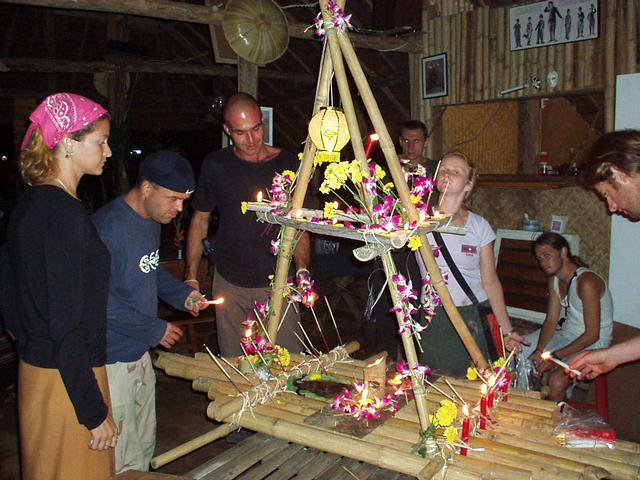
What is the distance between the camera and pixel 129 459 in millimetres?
2342

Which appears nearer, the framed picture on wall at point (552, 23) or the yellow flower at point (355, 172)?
the yellow flower at point (355, 172)

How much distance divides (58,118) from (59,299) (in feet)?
2.11

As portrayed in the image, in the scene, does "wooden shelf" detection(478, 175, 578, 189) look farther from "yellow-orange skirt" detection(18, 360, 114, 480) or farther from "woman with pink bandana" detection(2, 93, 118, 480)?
"yellow-orange skirt" detection(18, 360, 114, 480)

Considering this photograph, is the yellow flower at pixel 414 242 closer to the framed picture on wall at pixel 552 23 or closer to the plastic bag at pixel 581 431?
the plastic bag at pixel 581 431

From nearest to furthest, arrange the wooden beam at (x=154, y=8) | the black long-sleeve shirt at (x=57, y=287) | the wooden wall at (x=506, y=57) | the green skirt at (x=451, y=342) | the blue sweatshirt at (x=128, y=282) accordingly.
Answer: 1. the black long-sleeve shirt at (x=57, y=287)
2. the blue sweatshirt at (x=128, y=282)
3. the green skirt at (x=451, y=342)
4. the wooden wall at (x=506, y=57)
5. the wooden beam at (x=154, y=8)

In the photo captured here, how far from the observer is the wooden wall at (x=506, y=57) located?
16.2 feet

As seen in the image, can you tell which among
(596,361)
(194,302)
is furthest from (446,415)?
(194,302)

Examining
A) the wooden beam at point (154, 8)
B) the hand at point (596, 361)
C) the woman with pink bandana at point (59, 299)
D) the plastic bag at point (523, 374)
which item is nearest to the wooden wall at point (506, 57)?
the wooden beam at point (154, 8)

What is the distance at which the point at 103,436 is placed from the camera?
185 centimetres

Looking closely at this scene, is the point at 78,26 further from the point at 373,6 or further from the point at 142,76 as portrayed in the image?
the point at 373,6

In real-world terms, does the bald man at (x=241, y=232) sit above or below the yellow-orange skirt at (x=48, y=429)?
above

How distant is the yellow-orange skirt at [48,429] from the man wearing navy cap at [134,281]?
A: 37 centimetres

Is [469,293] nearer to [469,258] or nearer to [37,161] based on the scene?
[469,258]

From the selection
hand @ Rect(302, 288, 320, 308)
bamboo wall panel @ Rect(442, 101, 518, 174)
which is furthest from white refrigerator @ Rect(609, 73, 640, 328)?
hand @ Rect(302, 288, 320, 308)
